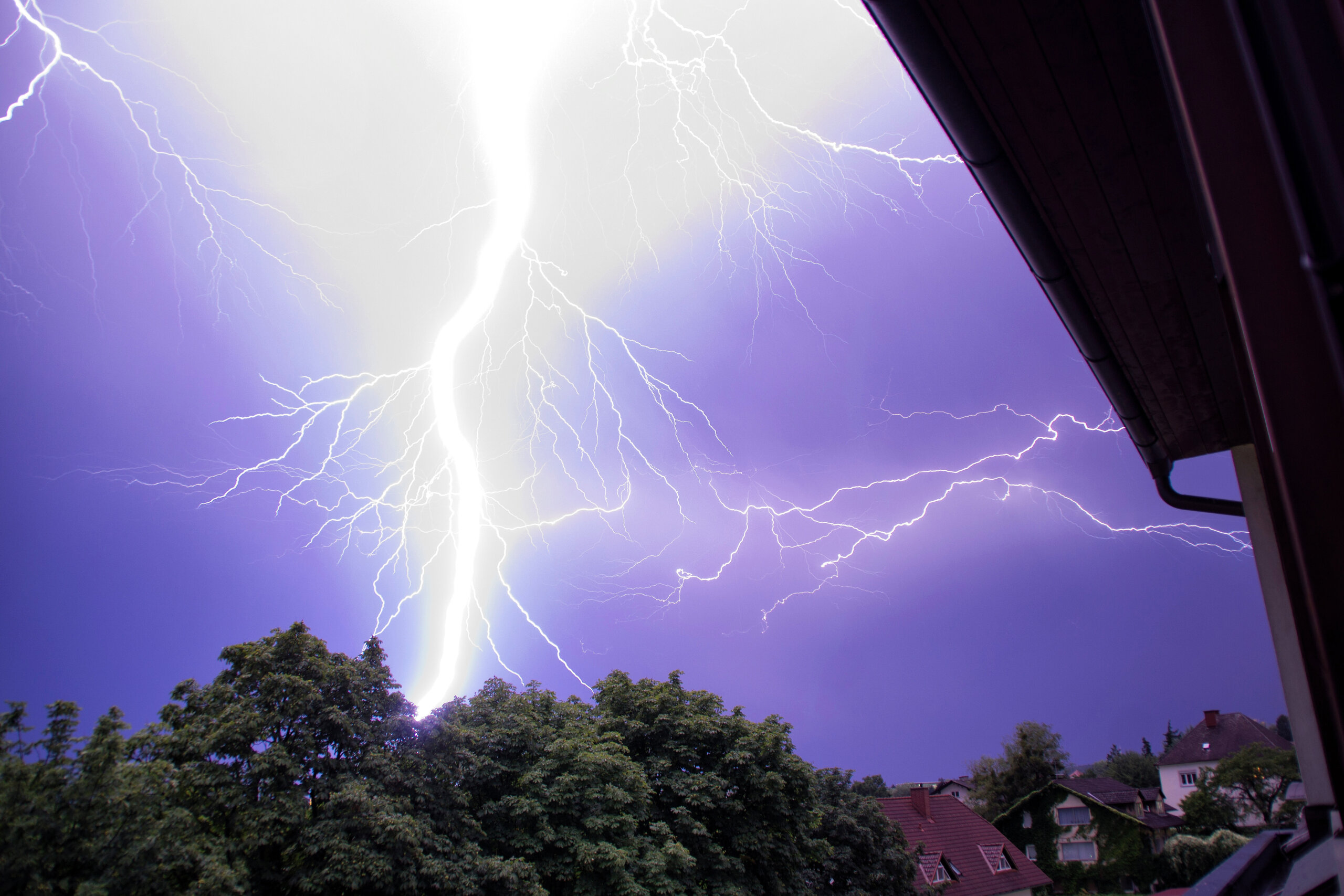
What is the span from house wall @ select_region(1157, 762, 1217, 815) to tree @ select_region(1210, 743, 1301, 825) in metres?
8.80

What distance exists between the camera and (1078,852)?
23.9 meters

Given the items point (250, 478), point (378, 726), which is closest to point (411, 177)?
point (250, 478)

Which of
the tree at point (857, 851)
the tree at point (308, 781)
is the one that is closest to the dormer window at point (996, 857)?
the tree at point (857, 851)

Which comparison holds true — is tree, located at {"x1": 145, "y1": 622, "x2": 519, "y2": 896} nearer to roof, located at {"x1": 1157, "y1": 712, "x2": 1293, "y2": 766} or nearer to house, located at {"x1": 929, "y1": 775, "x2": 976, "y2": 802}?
house, located at {"x1": 929, "y1": 775, "x2": 976, "y2": 802}

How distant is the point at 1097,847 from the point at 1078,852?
2.41ft

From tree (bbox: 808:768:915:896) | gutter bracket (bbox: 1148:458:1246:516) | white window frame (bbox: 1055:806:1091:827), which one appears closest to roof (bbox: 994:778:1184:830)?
white window frame (bbox: 1055:806:1091:827)

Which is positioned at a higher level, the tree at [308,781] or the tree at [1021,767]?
the tree at [308,781]

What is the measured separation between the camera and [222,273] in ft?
100

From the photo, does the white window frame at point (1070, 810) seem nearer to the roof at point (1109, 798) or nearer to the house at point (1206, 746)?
the roof at point (1109, 798)

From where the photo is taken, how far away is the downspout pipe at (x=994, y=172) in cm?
170

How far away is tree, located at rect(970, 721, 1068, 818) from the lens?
99.8ft

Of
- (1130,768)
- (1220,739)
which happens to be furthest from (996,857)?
(1130,768)

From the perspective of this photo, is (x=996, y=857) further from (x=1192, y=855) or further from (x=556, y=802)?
(x=556, y=802)

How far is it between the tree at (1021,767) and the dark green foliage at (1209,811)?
5.37 meters
